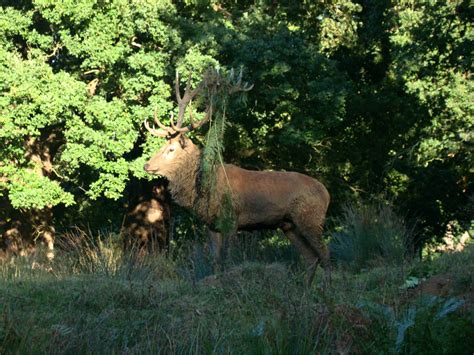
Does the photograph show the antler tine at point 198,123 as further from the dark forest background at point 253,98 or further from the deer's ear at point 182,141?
the dark forest background at point 253,98

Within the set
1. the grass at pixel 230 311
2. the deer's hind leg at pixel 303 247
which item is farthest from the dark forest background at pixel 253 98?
the grass at pixel 230 311

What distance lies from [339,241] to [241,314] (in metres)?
6.96

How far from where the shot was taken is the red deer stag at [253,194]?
12719 mm

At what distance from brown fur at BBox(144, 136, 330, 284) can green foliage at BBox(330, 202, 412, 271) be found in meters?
1.25

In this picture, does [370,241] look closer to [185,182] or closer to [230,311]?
[185,182]

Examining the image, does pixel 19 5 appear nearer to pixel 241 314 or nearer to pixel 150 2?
pixel 150 2

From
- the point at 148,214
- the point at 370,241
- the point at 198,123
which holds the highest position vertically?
the point at 198,123

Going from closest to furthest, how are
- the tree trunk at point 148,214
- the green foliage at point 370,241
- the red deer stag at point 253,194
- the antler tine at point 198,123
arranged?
the antler tine at point 198,123
the red deer stag at point 253,194
the green foliage at point 370,241
the tree trunk at point 148,214

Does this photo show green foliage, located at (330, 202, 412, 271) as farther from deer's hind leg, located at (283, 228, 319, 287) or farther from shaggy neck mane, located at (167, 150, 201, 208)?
shaggy neck mane, located at (167, 150, 201, 208)

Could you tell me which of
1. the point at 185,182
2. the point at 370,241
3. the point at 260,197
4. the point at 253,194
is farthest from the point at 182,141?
the point at 370,241

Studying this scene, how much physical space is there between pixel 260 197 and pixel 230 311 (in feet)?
13.3

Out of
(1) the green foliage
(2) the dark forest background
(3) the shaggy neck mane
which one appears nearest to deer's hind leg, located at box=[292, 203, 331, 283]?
(1) the green foliage

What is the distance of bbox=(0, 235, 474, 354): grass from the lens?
22.6ft

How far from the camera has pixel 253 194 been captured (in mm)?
12773
